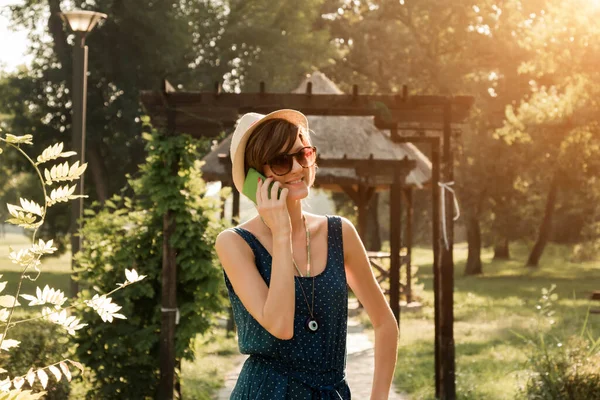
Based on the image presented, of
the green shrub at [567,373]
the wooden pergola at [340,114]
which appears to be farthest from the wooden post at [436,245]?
the green shrub at [567,373]

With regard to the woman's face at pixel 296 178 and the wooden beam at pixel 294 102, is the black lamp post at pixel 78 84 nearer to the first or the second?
the wooden beam at pixel 294 102

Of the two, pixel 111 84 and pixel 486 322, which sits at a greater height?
pixel 111 84

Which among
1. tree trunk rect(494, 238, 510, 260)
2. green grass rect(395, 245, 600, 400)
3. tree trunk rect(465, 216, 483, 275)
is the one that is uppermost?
green grass rect(395, 245, 600, 400)

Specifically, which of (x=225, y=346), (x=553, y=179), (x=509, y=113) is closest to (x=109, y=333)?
(x=225, y=346)

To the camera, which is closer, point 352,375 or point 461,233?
point 352,375

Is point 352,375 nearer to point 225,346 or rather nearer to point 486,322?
point 225,346

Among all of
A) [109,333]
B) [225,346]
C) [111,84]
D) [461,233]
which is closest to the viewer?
[109,333]

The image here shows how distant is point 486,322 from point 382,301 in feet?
60.0

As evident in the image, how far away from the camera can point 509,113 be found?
25703 millimetres

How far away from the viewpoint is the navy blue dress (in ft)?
10.00

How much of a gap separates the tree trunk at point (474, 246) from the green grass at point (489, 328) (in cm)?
58

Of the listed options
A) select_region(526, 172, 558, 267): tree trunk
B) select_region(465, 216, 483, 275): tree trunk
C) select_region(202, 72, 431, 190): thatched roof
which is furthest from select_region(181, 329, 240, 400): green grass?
select_region(465, 216, 483, 275): tree trunk

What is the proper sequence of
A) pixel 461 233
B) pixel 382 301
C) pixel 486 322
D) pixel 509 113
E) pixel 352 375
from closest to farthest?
pixel 382 301, pixel 352 375, pixel 486 322, pixel 509 113, pixel 461 233

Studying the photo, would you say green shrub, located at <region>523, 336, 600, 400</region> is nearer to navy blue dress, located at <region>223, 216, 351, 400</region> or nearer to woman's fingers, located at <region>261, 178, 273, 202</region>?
navy blue dress, located at <region>223, 216, 351, 400</region>
